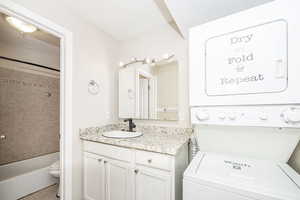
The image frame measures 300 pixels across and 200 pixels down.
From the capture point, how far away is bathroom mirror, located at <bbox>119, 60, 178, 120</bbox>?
173cm

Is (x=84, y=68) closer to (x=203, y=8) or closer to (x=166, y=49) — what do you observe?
(x=166, y=49)

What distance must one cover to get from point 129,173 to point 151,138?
1.34ft

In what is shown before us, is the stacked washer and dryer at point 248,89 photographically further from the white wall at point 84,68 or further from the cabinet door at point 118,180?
the white wall at point 84,68

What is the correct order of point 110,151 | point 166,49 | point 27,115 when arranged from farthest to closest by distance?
point 27,115
point 166,49
point 110,151

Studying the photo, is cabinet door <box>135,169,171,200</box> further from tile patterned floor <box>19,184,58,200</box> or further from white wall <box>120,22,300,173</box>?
tile patterned floor <box>19,184,58,200</box>

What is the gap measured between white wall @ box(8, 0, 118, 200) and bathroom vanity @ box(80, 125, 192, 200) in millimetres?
110

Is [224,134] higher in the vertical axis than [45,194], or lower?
higher

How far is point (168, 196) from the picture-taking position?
1075mm

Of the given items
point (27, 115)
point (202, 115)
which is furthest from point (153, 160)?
point (27, 115)

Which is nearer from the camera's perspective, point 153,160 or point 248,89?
point 248,89

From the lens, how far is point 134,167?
1.24 metres

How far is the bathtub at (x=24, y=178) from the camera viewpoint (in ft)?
5.74

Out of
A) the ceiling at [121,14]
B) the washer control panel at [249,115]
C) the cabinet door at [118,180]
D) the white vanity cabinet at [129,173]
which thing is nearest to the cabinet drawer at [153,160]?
the white vanity cabinet at [129,173]

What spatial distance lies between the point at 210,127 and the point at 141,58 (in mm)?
1417
